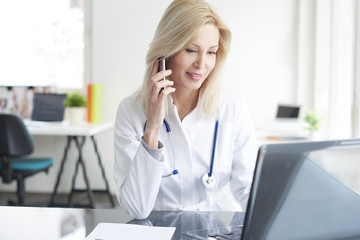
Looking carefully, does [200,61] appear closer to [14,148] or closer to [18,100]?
[14,148]

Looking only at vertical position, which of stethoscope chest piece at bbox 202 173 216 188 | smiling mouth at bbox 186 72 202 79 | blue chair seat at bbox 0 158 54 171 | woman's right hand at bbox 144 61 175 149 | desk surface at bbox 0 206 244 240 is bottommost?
blue chair seat at bbox 0 158 54 171

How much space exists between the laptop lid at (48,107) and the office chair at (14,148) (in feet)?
2.11

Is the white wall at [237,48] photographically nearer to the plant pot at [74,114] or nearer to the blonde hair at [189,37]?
the plant pot at [74,114]

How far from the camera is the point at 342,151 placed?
2.74 feet

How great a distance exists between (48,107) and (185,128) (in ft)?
8.63

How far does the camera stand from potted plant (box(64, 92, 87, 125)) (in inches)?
156

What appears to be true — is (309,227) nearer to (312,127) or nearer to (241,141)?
(241,141)

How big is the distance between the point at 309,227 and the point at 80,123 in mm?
3341

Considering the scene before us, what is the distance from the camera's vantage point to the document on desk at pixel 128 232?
45.7 inches

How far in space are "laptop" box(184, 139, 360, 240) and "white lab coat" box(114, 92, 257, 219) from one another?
27.0 inches

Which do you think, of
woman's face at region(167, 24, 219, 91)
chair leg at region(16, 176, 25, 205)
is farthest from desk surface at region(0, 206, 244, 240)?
chair leg at region(16, 176, 25, 205)

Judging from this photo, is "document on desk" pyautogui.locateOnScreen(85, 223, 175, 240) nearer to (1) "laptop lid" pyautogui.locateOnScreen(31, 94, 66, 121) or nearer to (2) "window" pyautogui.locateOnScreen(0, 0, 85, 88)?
(1) "laptop lid" pyautogui.locateOnScreen(31, 94, 66, 121)

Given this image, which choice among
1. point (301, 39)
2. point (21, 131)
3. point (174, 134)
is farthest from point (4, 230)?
point (301, 39)

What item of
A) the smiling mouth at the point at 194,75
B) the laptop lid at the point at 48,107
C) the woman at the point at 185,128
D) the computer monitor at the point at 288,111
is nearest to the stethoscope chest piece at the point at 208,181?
the woman at the point at 185,128
